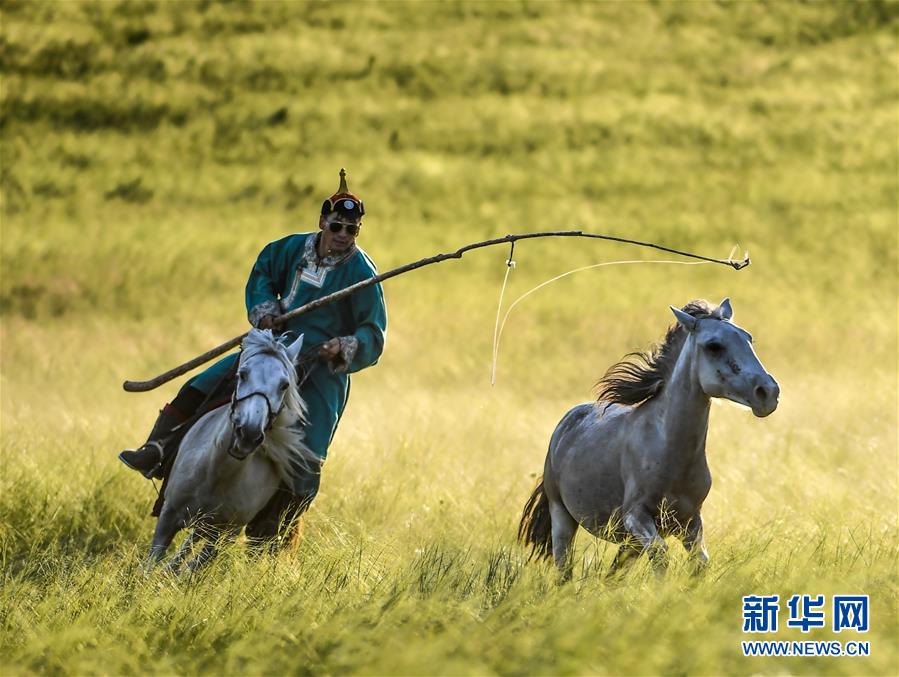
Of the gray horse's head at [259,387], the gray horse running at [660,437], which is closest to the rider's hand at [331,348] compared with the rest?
the gray horse's head at [259,387]

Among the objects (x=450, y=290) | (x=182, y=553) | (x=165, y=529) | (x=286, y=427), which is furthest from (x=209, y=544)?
(x=450, y=290)

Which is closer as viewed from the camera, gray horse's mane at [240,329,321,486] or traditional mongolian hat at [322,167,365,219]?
gray horse's mane at [240,329,321,486]

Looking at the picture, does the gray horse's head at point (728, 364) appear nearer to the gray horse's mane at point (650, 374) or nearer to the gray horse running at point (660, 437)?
the gray horse running at point (660, 437)

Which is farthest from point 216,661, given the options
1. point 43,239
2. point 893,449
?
point 43,239

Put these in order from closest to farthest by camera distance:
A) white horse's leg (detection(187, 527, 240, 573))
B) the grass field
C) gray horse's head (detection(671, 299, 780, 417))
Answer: the grass field → gray horse's head (detection(671, 299, 780, 417)) → white horse's leg (detection(187, 527, 240, 573))

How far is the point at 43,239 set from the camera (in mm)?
21766

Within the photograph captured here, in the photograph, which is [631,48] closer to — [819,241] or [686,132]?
[686,132]

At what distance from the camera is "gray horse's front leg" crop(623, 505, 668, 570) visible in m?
6.12

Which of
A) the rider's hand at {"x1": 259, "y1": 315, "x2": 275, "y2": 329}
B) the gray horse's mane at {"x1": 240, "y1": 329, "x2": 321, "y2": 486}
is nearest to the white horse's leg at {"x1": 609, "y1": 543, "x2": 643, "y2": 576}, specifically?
the gray horse's mane at {"x1": 240, "y1": 329, "x2": 321, "y2": 486}

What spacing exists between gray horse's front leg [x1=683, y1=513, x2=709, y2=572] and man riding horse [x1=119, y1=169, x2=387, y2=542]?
75.8 inches

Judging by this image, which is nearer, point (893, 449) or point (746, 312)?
point (893, 449)

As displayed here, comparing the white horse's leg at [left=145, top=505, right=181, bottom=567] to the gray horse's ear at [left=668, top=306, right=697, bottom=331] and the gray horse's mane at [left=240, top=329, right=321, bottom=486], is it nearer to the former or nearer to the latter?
the gray horse's mane at [left=240, top=329, right=321, bottom=486]

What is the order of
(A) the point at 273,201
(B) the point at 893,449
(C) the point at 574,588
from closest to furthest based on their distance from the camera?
(C) the point at 574,588 < (B) the point at 893,449 < (A) the point at 273,201

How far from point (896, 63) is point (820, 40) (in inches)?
72.9
